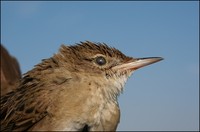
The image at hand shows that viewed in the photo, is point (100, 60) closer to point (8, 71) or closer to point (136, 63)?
point (136, 63)

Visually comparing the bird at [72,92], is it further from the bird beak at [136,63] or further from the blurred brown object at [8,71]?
the blurred brown object at [8,71]

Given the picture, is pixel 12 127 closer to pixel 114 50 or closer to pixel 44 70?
pixel 44 70

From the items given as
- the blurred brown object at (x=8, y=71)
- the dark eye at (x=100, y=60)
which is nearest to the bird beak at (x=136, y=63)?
the dark eye at (x=100, y=60)

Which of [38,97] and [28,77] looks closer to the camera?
[38,97]

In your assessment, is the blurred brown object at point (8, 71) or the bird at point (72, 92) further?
the blurred brown object at point (8, 71)

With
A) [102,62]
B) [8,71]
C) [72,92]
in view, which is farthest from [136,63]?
[8,71]

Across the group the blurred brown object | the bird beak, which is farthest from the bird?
the blurred brown object

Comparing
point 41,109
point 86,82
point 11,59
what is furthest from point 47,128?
point 11,59
